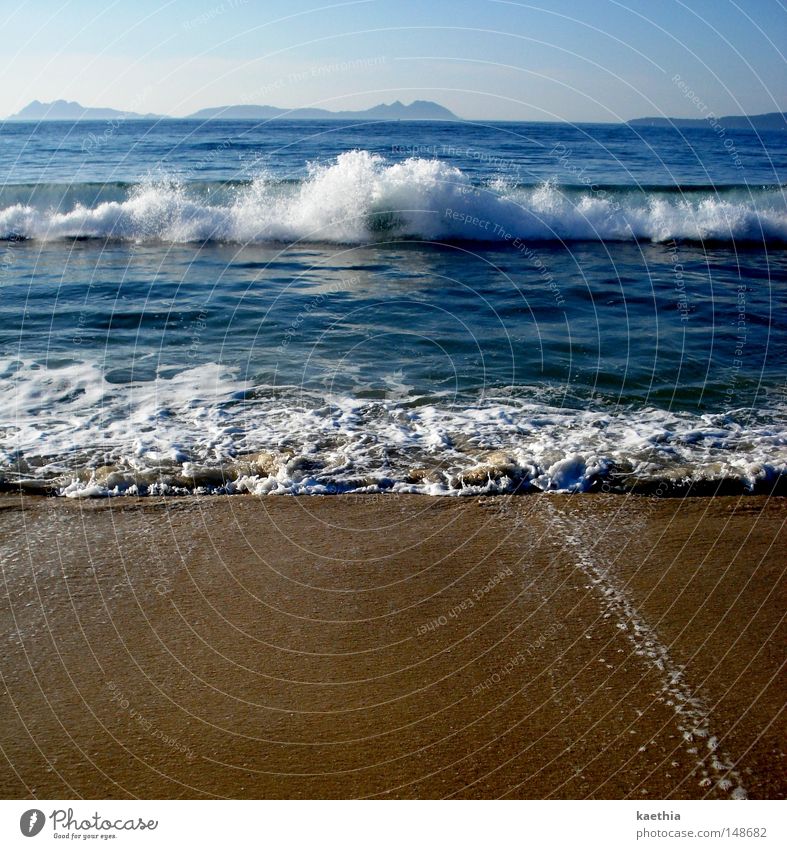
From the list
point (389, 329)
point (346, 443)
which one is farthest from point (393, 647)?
point (389, 329)

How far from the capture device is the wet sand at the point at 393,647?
3416 millimetres

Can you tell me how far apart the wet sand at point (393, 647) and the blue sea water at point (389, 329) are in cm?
61

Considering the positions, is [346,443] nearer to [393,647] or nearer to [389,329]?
[393,647]

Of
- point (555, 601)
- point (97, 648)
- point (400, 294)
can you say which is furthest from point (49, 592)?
point (400, 294)

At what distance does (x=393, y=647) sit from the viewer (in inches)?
167

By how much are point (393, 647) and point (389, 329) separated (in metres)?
6.72

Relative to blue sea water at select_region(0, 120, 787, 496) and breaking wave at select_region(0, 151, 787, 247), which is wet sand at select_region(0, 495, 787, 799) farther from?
breaking wave at select_region(0, 151, 787, 247)

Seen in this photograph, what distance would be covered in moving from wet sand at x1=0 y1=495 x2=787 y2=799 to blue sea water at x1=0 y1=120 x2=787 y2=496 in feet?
2.00

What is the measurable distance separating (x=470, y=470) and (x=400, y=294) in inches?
259

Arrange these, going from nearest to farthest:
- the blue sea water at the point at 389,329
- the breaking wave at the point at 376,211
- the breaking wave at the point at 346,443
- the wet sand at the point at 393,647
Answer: the wet sand at the point at 393,647 → the breaking wave at the point at 346,443 → the blue sea water at the point at 389,329 → the breaking wave at the point at 376,211

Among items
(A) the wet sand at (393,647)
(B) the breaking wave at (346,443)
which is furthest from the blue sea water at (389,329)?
(A) the wet sand at (393,647)

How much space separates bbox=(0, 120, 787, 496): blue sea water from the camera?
652 centimetres

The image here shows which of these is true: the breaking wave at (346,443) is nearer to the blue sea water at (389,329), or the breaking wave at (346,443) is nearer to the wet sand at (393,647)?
the blue sea water at (389,329)

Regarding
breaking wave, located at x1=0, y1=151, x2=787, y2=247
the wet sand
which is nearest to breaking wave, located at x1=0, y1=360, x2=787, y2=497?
the wet sand
